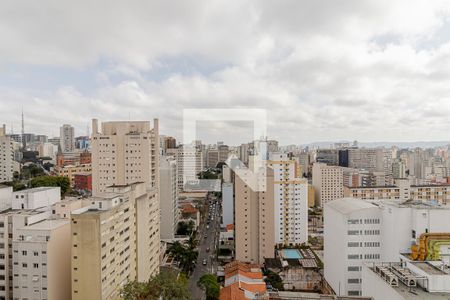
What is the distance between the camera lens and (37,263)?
4059 millimetres

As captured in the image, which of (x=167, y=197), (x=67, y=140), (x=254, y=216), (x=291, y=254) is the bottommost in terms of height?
(x=291, y=254)

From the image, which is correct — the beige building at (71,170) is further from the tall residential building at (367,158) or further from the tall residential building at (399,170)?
the tall residential building at (367,158)

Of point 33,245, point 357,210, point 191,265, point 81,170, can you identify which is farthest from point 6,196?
point 81,170

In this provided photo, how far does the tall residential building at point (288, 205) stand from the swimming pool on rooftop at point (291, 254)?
1.86 feet

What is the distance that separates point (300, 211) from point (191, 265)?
3.36 meters

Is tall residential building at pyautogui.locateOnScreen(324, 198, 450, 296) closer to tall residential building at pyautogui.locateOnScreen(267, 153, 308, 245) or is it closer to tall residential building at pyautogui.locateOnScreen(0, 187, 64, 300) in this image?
tall residential building at pyautogui.locateOnScreen(267, 153, 308, 245)

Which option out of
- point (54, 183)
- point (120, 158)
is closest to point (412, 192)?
point (120, 158)

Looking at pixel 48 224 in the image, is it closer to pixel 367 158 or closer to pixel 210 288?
pixel 210 288

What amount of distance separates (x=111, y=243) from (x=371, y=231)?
12.6 ft

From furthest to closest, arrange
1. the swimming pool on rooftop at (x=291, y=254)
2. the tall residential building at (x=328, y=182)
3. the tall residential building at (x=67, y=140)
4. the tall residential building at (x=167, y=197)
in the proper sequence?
the tall residential building at (x=67, y=140)
the tall residential building at (x=328, y=182)
the tall residential building at (x=167, y=197)
the swimming pool on rooftop at (x=291, y=254)

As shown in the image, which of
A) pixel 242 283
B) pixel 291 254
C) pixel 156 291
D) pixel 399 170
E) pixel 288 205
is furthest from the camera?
pixel 399 170

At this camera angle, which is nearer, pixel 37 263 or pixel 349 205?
pixel 37 263

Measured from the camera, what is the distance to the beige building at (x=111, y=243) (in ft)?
12.0

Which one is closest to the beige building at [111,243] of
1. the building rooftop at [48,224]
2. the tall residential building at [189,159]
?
the building rooftop at [48,224]
